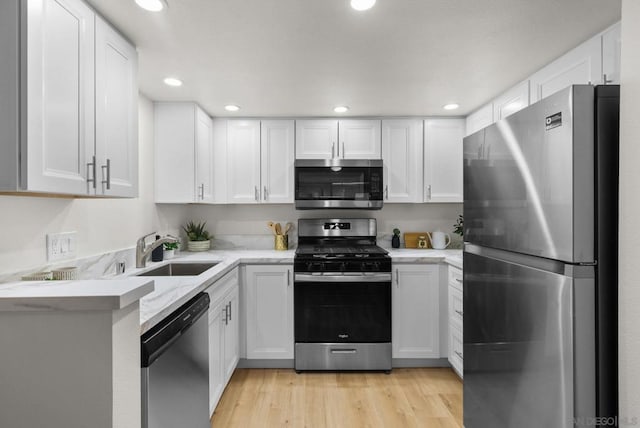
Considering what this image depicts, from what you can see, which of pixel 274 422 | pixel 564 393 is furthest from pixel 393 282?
pixel 564 393

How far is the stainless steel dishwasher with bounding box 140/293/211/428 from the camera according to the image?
4.18 ft

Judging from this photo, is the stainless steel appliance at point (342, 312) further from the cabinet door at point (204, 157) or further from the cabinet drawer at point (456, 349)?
the cabinet door at point (204, 157)

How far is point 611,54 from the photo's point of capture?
1.63 meters

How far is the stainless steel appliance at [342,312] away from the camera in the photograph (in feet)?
9.37

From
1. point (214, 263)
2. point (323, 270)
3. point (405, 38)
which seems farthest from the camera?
point (323, 270)

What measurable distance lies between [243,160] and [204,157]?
396mm

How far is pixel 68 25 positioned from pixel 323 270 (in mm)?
2170

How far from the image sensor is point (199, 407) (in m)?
1.78

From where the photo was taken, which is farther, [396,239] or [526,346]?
[396,239]

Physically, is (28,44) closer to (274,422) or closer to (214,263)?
(214,263)

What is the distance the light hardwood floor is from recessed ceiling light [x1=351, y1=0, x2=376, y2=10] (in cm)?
226

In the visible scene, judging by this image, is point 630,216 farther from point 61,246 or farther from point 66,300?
point 61,246

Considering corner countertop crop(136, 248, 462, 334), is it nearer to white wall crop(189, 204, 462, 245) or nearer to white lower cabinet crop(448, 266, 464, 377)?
white lower cabinet crop(448, 266, 464, 377)

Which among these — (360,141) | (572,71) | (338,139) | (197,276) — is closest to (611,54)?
(572,71)
